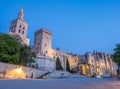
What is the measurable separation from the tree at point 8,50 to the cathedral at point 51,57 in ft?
56.5

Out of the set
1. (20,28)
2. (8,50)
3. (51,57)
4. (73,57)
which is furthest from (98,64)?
(8,50)

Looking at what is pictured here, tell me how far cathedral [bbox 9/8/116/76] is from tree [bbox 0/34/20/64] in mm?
A: 17212

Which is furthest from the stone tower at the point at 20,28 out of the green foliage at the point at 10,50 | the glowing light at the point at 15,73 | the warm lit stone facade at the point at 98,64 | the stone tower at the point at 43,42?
the warm lit stone facade at the point at 98,64

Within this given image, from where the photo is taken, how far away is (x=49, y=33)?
76938mm

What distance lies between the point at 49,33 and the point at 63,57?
16443 millimetres

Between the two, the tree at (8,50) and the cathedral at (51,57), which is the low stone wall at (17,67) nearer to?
the tree at (8,50)

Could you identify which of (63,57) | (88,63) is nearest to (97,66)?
(88,63)

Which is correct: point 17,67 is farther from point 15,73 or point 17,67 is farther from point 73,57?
point 73,57

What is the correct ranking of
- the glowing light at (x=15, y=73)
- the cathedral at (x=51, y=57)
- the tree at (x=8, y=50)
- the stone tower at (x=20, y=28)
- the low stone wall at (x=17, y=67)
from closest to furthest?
the low stone wall at (x=17, y=67), the glowing light at (x=15, y=73), the tree at (x=8, y=50), the cathedral at (x=51, y=57), the stone tower at (x=20, y=28)

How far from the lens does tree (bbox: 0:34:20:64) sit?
34.0 meters

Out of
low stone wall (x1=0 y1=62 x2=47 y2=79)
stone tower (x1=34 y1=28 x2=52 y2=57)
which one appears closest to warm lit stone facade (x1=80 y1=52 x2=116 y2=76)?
stone tower (x1=34 y1=28 x2=52 y2=57)

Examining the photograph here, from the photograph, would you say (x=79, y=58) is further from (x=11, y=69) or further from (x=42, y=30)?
(x=11, y=69)

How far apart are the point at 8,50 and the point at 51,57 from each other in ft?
121

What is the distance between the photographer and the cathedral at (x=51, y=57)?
195 feet
